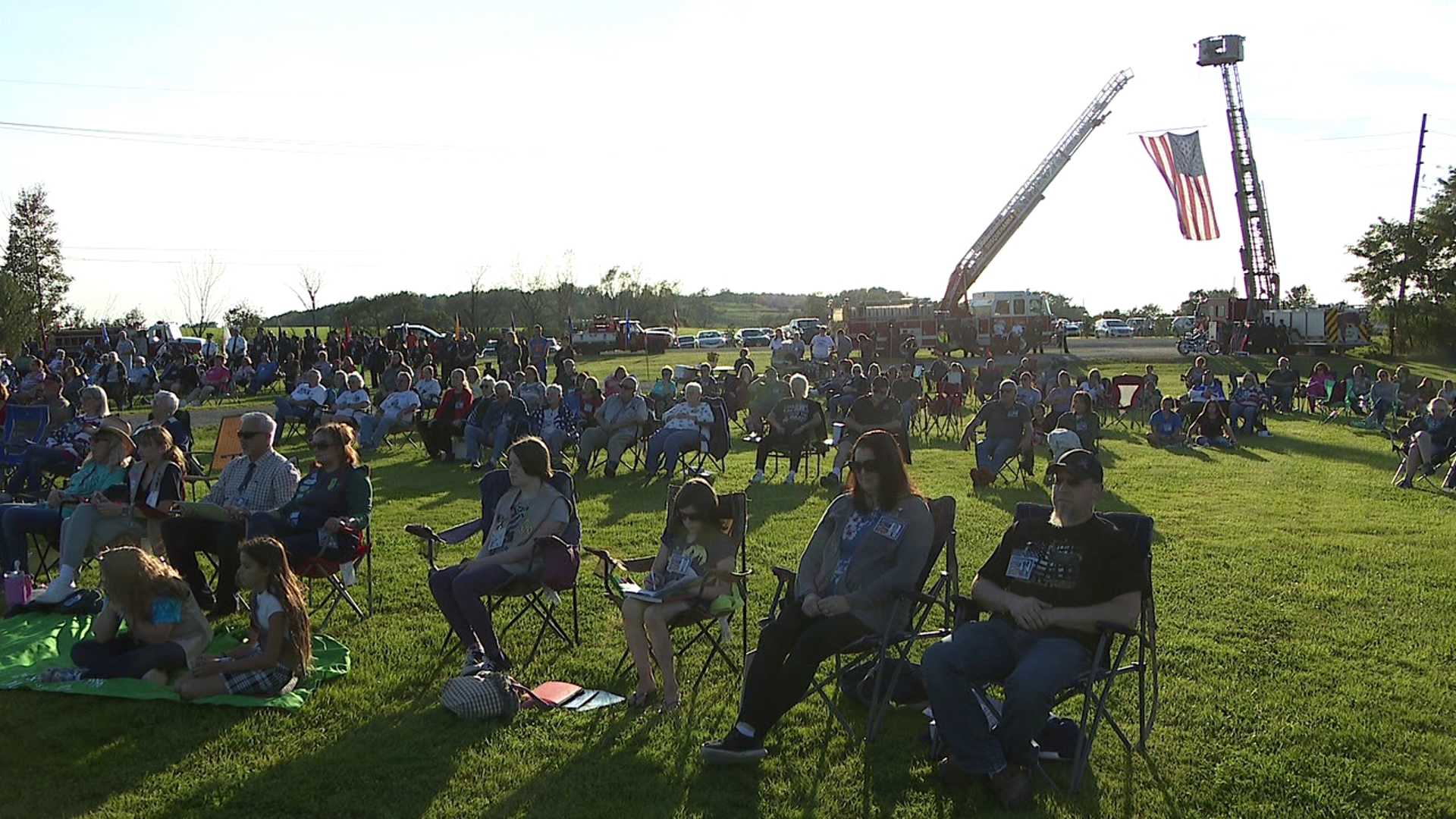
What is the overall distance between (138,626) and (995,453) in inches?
320

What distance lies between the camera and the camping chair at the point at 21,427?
9.81 metres

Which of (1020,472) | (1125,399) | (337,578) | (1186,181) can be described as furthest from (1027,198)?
(337,578)

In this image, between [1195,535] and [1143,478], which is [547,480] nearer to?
[1195,535]

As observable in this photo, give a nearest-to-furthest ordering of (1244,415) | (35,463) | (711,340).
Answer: (35,463) < (1244,415) < (711,340)

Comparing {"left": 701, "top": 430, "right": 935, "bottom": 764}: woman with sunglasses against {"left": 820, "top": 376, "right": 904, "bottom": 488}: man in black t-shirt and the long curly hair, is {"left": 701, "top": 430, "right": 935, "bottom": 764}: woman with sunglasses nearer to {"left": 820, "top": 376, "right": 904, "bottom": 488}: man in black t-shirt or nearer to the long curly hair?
the long curly hair

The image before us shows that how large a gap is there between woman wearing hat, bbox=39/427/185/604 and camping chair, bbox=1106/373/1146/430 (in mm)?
14043

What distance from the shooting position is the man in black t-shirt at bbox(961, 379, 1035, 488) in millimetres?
10953

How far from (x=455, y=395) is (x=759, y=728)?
31.6 ft

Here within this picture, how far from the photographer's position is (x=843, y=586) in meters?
4.52

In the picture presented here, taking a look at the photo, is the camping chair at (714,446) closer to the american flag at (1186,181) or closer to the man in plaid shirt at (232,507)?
the man in plaid shirt at (232,507)

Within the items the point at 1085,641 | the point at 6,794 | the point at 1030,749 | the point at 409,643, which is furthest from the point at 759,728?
the point at 6,794

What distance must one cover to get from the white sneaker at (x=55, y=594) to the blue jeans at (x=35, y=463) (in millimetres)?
3052

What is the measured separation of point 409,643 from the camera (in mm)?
5609

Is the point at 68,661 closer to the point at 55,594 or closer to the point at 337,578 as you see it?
the point at 55,594
